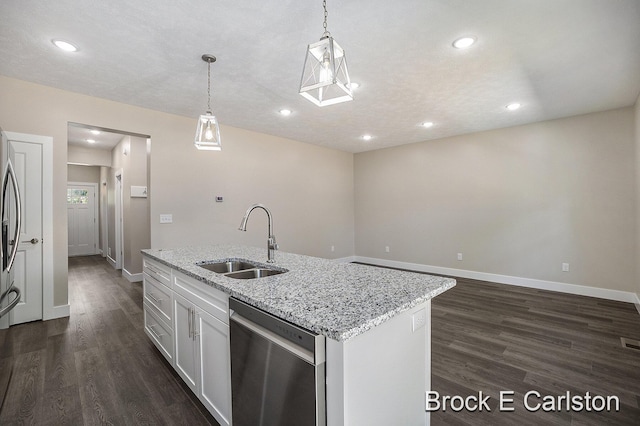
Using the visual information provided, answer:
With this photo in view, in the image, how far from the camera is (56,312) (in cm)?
346

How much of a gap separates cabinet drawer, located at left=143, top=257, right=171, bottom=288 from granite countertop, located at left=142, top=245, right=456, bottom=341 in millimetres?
133

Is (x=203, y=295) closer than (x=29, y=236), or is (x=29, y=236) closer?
Answer: (x=203, y=295)

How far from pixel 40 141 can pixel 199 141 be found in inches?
83.3

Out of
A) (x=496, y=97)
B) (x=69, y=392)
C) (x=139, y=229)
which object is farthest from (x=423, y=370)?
(x=139, y=229)

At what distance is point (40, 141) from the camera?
330 centimetres

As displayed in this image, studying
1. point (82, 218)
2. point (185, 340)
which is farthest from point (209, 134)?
point (82, 218)

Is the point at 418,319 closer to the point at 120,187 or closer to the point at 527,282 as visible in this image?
the point at 527,282

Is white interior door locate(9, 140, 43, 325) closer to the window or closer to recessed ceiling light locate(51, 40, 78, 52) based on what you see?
recessed ceiling light locate(51, 40, 78, 52)

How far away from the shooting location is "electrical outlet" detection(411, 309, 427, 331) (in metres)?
1.35

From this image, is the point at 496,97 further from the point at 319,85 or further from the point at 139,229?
the point at 139,229

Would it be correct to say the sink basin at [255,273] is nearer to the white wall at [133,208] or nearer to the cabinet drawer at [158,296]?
the cabinet drawer at [158,296]

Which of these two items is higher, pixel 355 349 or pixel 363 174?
pixel 363 174

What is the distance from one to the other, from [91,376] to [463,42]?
393 cm

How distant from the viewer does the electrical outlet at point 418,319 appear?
135 centimetres
